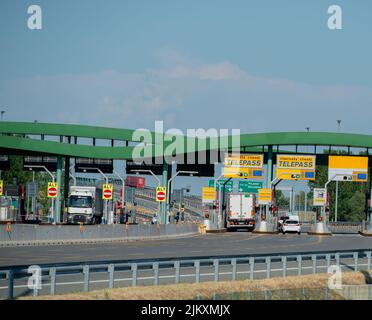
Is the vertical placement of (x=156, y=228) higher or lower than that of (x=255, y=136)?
lower

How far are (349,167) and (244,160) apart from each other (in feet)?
31.0

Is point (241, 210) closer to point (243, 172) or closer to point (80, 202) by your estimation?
point (243, 172)

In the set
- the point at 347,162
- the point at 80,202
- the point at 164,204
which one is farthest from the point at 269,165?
the point at 80,202

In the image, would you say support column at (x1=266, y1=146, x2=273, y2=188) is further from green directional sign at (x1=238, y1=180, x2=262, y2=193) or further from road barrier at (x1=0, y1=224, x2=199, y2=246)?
green directional sign at (x1=238, y1=180, x2=262, y2=193)

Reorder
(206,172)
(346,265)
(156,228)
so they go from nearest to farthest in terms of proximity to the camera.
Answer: (346,265), (156,228), (206,172)

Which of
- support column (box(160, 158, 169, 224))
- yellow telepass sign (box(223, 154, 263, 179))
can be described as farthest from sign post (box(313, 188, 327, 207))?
support column (box(160, 158, 169, 224))

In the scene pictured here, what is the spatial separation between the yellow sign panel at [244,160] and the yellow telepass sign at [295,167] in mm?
1682

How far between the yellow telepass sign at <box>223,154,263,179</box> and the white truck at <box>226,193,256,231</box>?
4477mm

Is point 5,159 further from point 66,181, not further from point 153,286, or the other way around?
point 153,286

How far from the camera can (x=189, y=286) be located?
1031 inches

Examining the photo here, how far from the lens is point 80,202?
94312mm

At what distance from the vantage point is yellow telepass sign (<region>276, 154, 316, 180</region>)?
97.3 m
